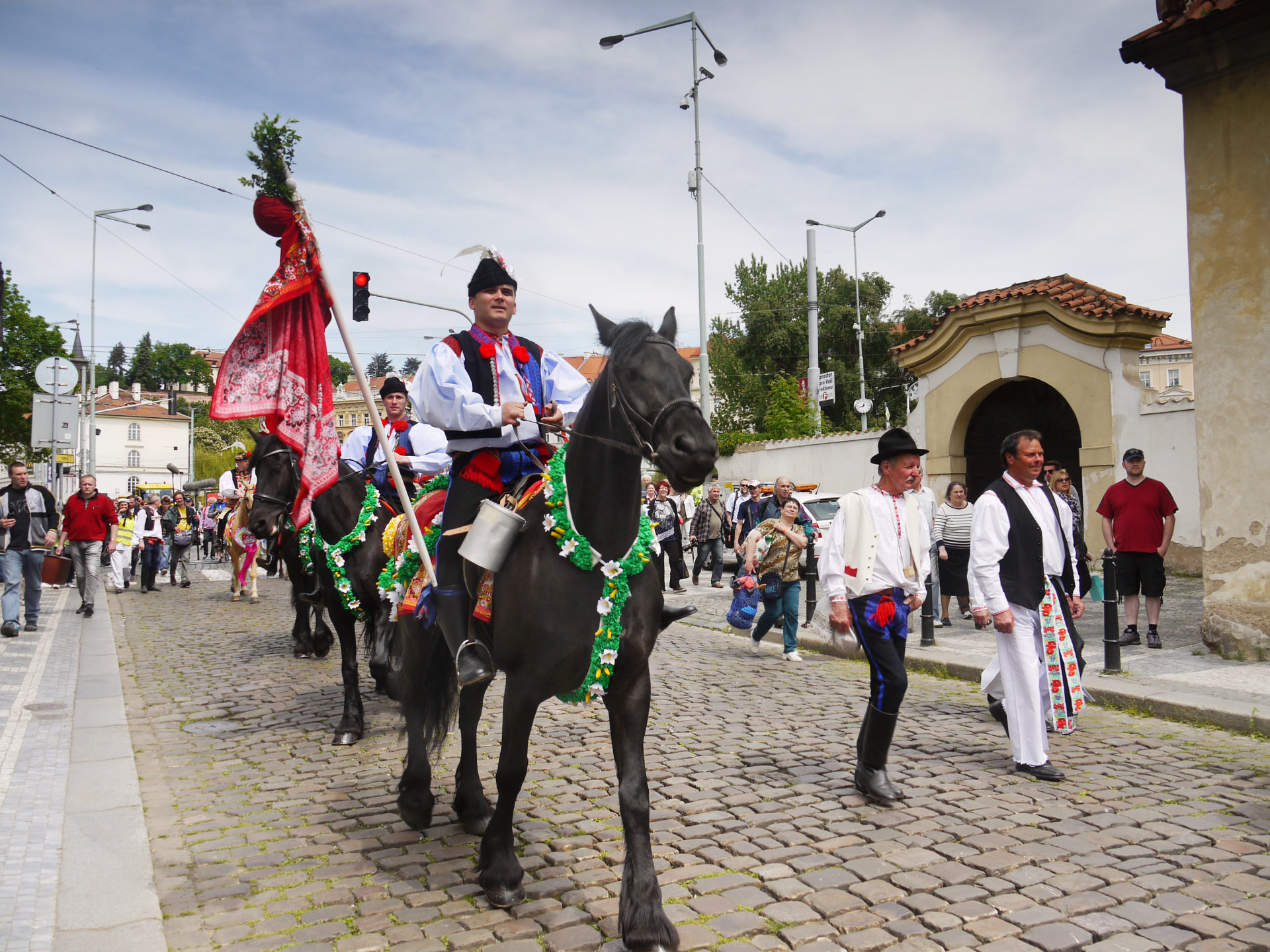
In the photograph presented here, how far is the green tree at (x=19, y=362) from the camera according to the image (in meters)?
40.5

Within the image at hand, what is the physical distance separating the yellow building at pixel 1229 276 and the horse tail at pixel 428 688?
815 centimetres

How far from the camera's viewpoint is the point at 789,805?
5160 mm

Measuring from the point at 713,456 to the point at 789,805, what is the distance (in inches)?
113

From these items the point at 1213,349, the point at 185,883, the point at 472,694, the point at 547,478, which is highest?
the point at 1213,349

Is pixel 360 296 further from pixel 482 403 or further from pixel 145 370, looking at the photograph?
A: pixel 145 370

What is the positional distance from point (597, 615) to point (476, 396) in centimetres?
114

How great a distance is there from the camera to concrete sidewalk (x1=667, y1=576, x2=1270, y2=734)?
7266mm

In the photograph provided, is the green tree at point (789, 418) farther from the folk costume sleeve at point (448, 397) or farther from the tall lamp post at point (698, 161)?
the folk costume sleeve at point (448, 397)

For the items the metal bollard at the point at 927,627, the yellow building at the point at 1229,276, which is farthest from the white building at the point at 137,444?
the yellow building at the point at 1229,276

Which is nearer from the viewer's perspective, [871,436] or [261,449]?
[261,449]

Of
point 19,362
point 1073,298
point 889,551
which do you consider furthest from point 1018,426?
point 19,362

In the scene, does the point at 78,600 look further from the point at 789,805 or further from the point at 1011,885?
the point at 1011,885

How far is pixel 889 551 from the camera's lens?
18.6 ft

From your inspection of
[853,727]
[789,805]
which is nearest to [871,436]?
[853,727]
